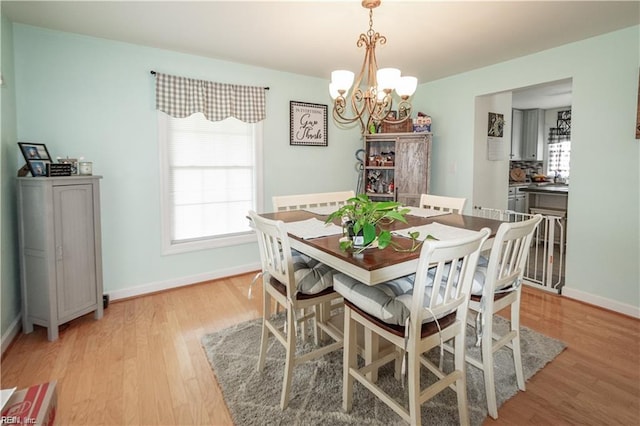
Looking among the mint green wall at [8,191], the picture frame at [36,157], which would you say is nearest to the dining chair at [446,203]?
the picture frame at [36,157]

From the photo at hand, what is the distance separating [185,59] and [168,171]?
3.56 ft

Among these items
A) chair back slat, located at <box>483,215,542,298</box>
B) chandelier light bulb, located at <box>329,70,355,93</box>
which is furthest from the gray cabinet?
chair back slat, located at <box>483,215,542,298</box>

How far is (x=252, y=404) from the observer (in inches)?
69.1

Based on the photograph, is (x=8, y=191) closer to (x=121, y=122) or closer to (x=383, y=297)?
(x=121, y=122)

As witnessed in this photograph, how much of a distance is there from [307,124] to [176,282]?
2273mm

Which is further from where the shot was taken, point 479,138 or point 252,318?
point 479,138

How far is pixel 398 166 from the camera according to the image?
417cm

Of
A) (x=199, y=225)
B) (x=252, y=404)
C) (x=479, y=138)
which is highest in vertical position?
(x=479, y=138)

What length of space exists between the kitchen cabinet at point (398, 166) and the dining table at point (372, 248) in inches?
57.3

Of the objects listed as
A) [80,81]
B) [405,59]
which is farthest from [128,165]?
[405,59]

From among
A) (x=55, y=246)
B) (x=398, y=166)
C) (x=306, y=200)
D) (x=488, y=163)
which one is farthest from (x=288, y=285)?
(x=488, y=163)

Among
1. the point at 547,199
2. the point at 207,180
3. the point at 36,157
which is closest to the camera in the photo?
the point at 36,157

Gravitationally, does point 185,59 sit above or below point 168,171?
above

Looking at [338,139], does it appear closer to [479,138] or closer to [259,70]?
[259,70]
